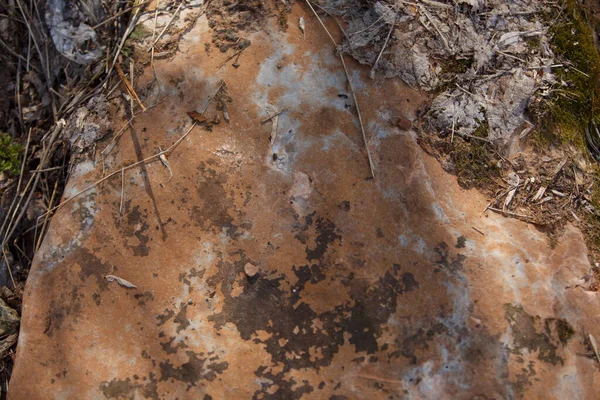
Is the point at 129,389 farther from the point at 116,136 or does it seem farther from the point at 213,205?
the point at 116,136

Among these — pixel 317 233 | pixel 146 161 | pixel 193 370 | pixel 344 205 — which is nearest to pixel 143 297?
pixel 193 370

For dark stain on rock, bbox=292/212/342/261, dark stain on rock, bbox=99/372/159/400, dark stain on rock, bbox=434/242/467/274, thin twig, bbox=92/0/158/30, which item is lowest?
dark stain on rock, bbox=99/372/159/400

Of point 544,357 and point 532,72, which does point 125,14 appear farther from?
point 544,357

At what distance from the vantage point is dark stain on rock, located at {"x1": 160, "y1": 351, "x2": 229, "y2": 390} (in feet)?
7.30

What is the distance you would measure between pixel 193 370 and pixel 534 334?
1670 millimetres

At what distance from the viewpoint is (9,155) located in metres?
3.08

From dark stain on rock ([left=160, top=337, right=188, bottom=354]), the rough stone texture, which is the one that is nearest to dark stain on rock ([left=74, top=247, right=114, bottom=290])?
the rough stone texture

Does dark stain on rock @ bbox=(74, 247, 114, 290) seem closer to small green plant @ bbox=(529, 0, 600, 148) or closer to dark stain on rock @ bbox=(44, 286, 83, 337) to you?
dark stain on rock @ bbox=(44, 286, 83, 337)

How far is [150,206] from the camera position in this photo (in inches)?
93.9

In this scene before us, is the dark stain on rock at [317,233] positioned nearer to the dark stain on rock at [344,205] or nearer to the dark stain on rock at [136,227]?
the dark stain on rock at [344,205]

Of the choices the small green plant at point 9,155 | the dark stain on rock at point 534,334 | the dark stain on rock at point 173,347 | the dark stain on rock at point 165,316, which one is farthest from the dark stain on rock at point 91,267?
the dark stain on rock at point 534,334

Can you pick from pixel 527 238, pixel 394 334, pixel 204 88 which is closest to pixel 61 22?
pixel 204 88

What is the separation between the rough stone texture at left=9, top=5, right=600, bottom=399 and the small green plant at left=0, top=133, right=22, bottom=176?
84 centimetres

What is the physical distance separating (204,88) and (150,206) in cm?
70
